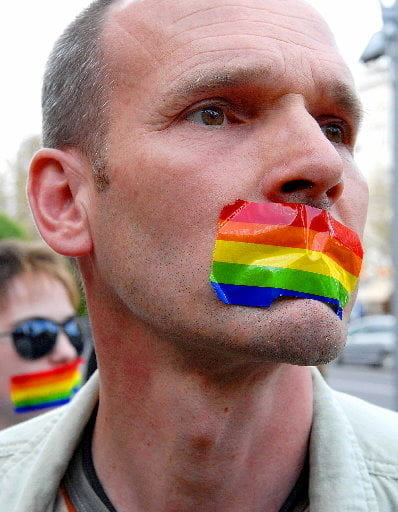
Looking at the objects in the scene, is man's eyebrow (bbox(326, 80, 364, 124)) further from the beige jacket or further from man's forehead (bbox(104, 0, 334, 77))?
the beige jacket

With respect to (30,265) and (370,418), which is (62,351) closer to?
(30,265)

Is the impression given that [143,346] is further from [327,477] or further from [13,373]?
[13,373]

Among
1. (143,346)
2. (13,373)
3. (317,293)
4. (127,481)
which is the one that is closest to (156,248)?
(143,346)

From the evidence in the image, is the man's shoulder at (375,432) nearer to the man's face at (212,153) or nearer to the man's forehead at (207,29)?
the man's face at (212,153)

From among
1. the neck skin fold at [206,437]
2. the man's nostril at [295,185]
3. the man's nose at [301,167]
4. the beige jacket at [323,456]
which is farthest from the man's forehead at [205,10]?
the beige jacket at [323,456]

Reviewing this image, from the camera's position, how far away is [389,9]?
6820mm

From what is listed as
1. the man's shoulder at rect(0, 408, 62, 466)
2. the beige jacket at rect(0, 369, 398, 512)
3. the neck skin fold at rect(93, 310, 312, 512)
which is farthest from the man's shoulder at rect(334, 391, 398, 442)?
the man's shoulder at rect(0, 408, 62, 466)

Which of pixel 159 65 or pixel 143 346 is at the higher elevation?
pixel 159 65

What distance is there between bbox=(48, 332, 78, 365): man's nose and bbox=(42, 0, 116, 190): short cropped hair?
1976 mm

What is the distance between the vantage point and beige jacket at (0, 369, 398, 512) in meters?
1.93

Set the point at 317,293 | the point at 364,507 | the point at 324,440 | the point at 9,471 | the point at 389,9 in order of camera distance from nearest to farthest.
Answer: the point at 317,293 → the point at 364,507 → the point at 324,440 → the point at 9,471 → the point at 389,9

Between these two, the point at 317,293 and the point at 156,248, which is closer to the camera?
the point at 317,293

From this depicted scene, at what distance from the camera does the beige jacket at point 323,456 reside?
1.93 m

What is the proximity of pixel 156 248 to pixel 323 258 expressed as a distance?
1.53 feet
